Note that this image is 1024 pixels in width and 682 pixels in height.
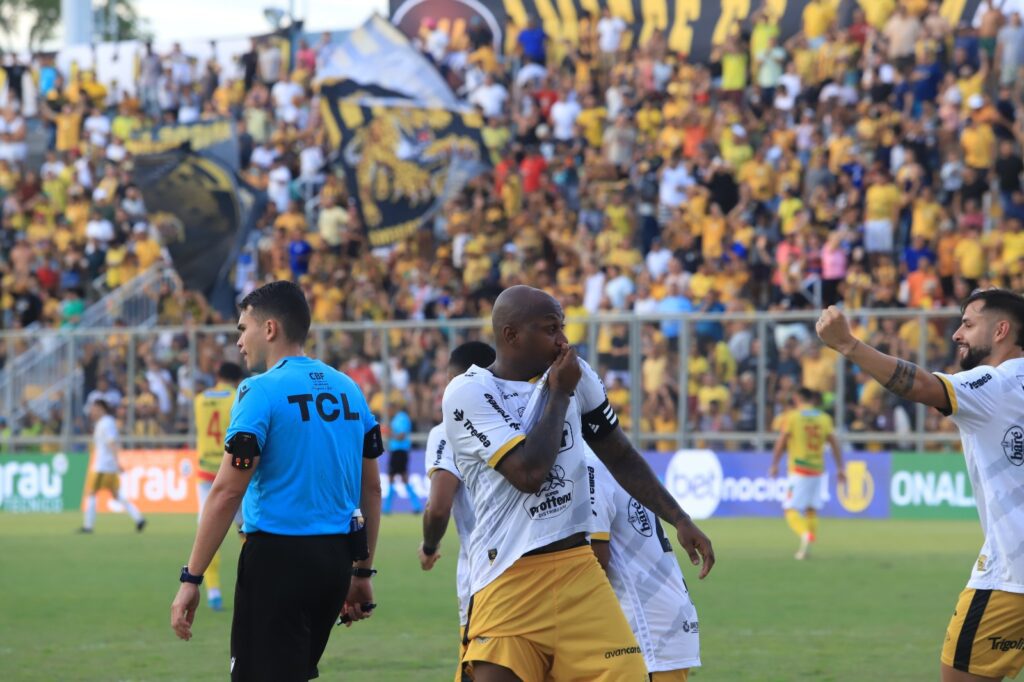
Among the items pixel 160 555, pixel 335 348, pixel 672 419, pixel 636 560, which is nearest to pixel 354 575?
pixel 636 560

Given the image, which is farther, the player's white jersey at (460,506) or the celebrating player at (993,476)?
the player's white jersey at (460,506)

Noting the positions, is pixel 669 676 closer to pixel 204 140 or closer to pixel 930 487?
pixel 930 487

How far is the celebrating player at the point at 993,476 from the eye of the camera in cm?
704

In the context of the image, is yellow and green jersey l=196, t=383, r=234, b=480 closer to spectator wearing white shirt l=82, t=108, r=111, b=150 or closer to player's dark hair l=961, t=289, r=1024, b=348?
player's dark hair l=961, t=289, r=1024, b=348

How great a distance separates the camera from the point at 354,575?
22.8 feet

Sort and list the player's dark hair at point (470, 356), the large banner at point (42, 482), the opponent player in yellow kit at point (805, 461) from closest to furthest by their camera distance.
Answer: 1. the player's dark hair at point (470, 356)
2. the opponent player in yellow kit at point (805, 461)
3. the large banner at point (42, 482)

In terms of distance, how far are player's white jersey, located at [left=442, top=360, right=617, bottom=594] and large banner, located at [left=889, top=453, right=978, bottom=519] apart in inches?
767

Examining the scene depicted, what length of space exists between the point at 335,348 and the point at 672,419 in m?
6.51

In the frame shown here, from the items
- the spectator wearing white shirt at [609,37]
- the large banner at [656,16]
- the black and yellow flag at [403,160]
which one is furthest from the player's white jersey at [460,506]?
the spectator wearing white shirt at [609,37]

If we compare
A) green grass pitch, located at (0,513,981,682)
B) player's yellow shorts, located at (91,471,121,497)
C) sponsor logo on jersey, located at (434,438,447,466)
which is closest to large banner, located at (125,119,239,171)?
player's yellow shorts, located at (91,471,121,497)

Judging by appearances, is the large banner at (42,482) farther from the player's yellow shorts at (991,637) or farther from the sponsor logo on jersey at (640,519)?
the player's yellow shorts at (991,637)

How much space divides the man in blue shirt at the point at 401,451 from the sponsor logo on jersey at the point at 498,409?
73.9 feet

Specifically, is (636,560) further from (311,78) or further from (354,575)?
(311,78)

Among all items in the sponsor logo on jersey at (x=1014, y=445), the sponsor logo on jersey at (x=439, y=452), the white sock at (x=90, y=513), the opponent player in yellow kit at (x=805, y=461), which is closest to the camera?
the sponsor logo on jersey at (x=1014, y=445)
